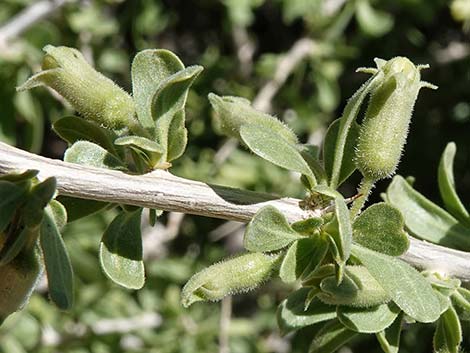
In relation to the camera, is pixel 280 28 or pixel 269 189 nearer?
pixel 269 189

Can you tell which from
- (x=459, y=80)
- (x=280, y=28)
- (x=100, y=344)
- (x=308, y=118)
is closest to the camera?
(x=100, y=344)

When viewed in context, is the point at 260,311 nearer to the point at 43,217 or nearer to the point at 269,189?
the point at 269,189

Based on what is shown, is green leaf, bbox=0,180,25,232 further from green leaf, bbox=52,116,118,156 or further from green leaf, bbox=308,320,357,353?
green leaf, bbox=308,320,357,353

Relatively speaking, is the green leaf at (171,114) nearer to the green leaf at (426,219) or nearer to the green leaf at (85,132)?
the green leaf at (85,132)

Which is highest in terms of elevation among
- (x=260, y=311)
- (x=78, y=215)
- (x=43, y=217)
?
(x=43, y=217)

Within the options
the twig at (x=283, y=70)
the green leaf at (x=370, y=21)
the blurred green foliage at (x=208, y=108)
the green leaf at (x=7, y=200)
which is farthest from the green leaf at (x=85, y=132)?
the green leaf at (x=370, y=21)

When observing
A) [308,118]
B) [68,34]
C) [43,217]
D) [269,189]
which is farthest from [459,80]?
[43,217]

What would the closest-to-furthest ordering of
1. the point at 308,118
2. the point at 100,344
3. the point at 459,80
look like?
the point at 100,344 < the point at 308,118 < the point at 459,80

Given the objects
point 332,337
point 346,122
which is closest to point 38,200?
point 346,122
